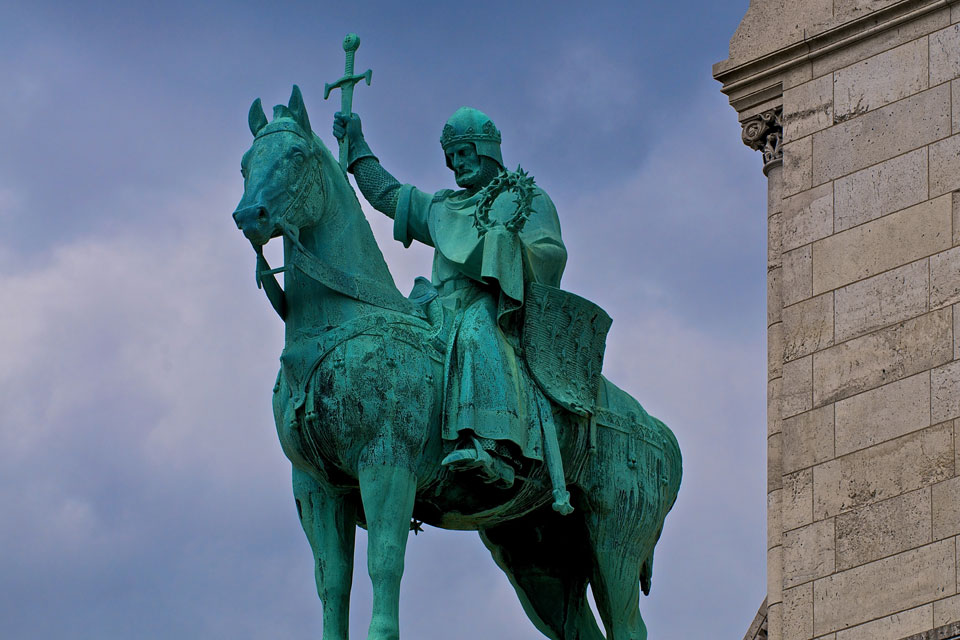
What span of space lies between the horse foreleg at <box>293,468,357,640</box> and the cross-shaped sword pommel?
86.1 inches

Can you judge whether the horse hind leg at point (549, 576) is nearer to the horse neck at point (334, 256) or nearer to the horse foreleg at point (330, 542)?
the horse foreleg at point (330, 542)

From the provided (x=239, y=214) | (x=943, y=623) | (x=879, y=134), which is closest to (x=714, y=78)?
(x=879, y=134)

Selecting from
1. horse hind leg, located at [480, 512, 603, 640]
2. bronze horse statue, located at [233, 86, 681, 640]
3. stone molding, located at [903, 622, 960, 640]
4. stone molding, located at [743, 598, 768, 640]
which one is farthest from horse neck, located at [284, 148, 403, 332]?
stone molding, located at [743, 598, 768, 640]

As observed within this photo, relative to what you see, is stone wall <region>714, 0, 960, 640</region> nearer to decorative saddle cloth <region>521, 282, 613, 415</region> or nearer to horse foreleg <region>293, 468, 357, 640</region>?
decorative saddle cloth <region>521, 282, 613, 415</region>

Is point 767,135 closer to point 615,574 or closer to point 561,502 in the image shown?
point 615,574

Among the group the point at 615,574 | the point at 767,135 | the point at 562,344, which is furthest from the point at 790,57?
the point at 615,574

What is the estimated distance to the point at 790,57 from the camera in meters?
23.4

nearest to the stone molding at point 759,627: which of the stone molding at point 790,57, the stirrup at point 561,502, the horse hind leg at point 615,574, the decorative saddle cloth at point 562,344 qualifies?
the horse hind leg at point 615,574

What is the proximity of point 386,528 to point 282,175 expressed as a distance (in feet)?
6.84

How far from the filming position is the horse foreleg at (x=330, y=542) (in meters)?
18.3

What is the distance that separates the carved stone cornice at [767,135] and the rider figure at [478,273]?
4.34m

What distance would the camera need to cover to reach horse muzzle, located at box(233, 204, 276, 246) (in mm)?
17797

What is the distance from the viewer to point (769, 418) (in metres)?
22.5

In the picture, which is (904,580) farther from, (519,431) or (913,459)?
(519,431)
